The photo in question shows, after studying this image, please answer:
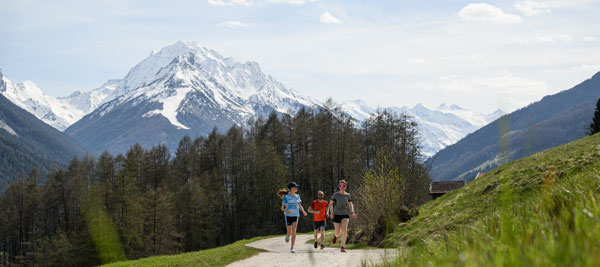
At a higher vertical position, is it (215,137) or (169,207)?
(215,137)

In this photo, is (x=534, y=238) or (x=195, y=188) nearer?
(x=534, y=238)

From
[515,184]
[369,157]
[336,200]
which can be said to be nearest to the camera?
[336,200]

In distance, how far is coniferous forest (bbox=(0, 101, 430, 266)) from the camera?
170ft

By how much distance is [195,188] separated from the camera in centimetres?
6056

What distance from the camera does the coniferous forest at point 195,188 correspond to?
5175cm

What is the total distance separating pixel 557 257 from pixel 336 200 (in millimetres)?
14825

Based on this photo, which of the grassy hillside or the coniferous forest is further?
the coniferous forest

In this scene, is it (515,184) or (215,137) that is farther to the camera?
(215,137)

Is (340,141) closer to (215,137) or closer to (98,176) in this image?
(215,137)

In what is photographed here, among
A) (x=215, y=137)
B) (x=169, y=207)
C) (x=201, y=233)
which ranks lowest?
(x=201, y=233)

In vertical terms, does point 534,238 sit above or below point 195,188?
below

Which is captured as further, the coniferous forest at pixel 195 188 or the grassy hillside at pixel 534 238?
the coniferous forest at pixel 195 188

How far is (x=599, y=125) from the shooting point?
207 ft

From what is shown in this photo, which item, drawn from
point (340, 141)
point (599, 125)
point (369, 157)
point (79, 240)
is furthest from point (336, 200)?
point (599, 125)
